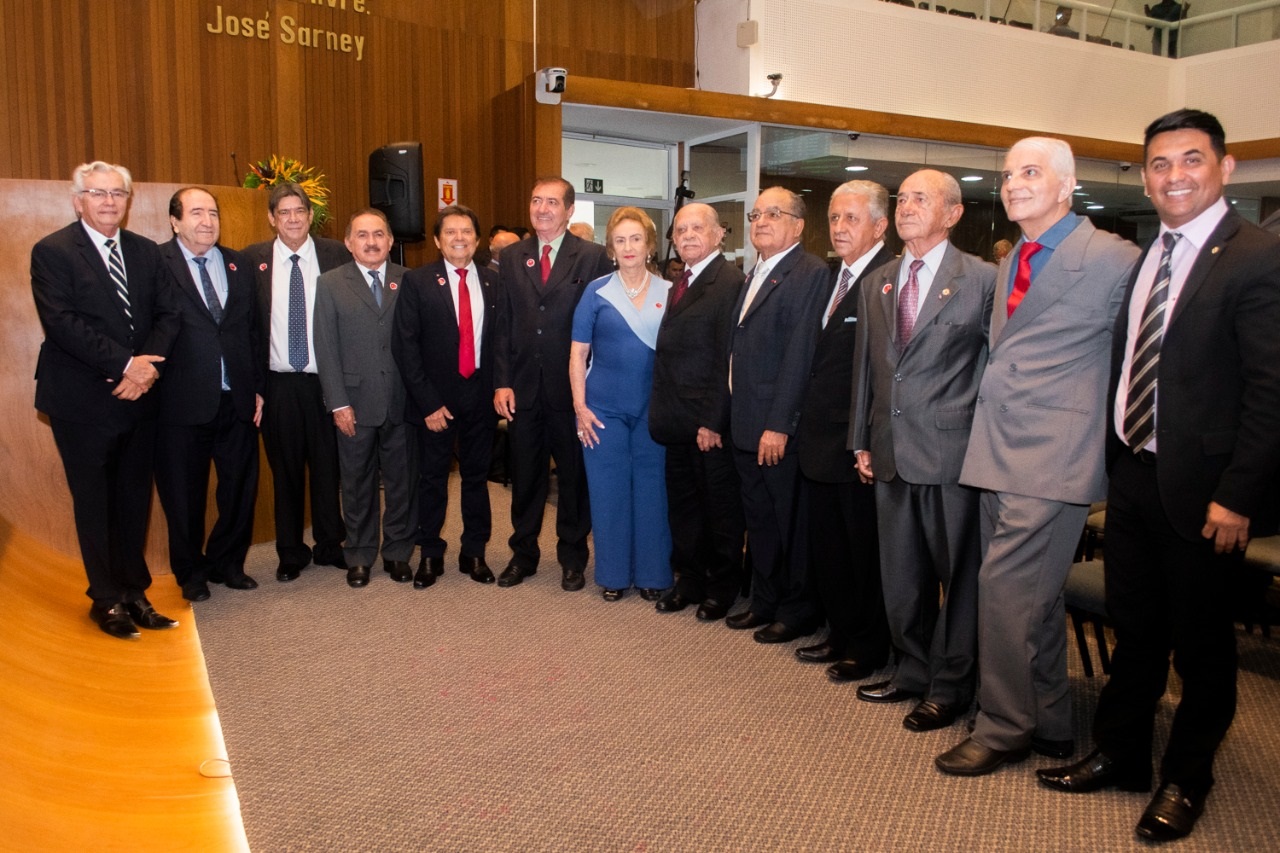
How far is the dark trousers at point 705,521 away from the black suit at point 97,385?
219 centimetres

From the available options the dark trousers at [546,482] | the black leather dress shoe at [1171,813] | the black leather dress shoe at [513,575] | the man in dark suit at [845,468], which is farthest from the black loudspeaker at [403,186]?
the black leather dress shoe at [1171,813]

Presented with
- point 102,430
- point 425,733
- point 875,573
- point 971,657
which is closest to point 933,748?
point 971,657

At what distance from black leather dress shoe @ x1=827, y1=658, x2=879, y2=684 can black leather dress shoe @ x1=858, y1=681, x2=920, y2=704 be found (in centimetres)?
13

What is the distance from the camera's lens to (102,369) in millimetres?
3562

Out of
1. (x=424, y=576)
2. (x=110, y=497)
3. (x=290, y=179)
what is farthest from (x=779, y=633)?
(x=290, y=179)

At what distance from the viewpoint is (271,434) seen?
14.9 feet

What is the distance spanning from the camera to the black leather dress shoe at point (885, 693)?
3115 millimetres

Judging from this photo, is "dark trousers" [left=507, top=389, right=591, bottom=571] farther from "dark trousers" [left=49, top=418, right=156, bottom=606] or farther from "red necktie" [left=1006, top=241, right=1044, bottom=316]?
"red necktie" [left=1006, top=241, right=1044, bottom=316]

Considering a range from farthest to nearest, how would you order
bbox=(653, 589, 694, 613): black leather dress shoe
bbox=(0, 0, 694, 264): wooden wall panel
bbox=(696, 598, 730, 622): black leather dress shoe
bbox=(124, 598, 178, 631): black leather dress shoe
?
bbox=(0, 0, 694, 264): wooden wall panel
bbox=(653, 589, 694, 613): black leather dress shoe
bbox=(696, 598, 730, 622): black leather dress shoe
bbox=(124, 598, 178, 631): black leather dress shoe

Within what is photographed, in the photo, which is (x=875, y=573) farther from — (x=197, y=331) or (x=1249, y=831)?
(x=197, y=331)

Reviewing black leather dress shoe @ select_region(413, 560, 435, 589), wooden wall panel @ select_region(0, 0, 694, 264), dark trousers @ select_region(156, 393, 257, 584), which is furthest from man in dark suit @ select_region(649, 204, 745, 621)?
wooden wall panel @ select_region(0, 0, 694, 264)

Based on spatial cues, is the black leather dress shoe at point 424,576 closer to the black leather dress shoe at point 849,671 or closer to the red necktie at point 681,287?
the red necktie at point 681,287

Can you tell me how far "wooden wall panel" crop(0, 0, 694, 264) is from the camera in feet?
21.2

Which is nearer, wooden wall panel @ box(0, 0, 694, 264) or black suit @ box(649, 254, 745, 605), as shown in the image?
black suit @ box(649, 254, 745, 605)
